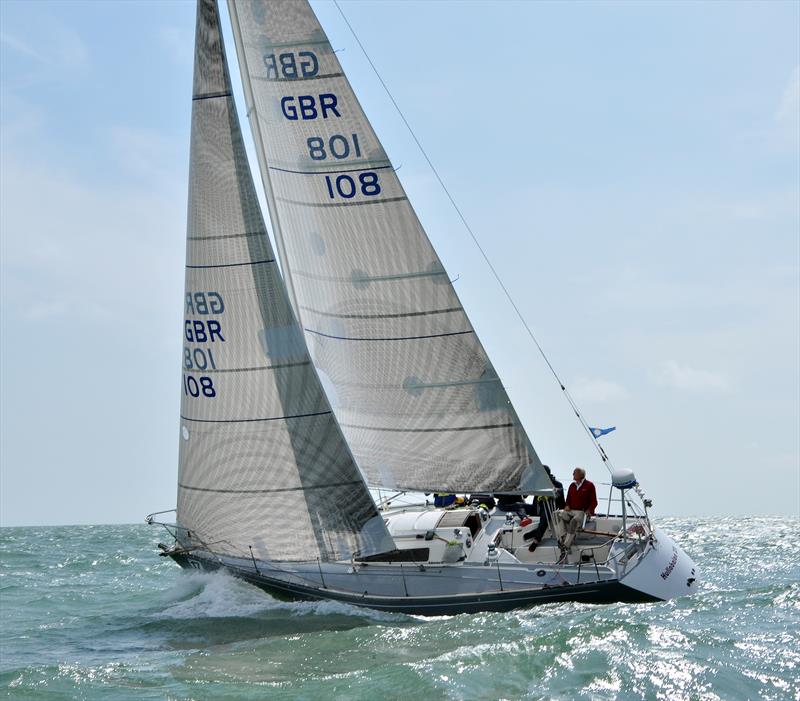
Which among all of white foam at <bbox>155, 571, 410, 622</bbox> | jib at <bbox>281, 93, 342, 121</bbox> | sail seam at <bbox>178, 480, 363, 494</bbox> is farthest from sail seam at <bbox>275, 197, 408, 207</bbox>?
white foam at <bbox>155, 571, 410, 622</bbox>

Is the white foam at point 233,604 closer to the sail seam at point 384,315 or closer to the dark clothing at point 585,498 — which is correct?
the dark clothing at point 585,498

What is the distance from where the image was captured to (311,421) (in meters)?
13.9

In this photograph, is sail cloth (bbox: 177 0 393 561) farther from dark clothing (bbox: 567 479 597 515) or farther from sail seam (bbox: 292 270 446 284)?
dark clothing (bbox: 567 479 597 515)

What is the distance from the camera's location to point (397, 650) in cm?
1107

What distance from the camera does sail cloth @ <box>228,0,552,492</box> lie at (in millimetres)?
14258

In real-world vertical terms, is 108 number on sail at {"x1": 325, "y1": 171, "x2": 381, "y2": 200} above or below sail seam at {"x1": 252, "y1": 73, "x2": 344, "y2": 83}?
below

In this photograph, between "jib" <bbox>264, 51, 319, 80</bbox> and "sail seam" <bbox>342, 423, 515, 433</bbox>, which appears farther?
"jib" <bbox>264, 51, 319, 80</bbox>

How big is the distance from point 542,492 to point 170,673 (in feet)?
18.4

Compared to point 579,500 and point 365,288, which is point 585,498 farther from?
point 365,288

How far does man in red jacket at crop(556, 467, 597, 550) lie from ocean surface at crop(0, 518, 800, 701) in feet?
4.42

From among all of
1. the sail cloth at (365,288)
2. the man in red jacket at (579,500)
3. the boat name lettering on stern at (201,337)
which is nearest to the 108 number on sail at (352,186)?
the sail cloth at (365,288)

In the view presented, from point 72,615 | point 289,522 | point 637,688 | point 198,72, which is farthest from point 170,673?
point 198,72

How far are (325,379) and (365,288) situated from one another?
148 centimetres

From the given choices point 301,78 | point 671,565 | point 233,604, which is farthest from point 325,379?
point 671,565
